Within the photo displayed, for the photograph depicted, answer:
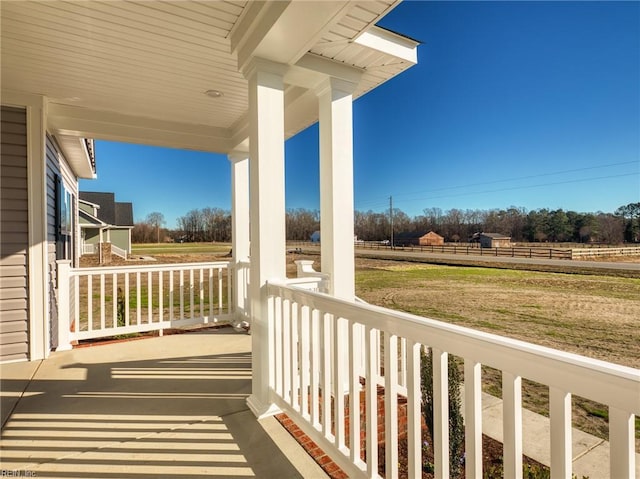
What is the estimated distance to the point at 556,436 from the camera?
2.71 ft

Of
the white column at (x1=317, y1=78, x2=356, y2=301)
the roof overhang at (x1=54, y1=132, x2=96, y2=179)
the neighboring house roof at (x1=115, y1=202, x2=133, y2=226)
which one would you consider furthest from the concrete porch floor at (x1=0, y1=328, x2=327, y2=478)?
the neighboring house roof at (x1=115, y1=202, x2=133, y2=226)

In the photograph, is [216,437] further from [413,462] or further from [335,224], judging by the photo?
[335,224]

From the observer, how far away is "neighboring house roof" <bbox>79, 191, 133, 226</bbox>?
18391 millimetres

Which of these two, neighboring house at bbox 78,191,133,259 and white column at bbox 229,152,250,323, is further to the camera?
neighboring house at bbox 78,191,133,259

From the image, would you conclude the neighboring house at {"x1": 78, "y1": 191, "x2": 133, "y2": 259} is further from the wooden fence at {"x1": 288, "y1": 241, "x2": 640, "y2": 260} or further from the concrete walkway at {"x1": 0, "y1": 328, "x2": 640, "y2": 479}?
the concrete walkway at {"x1": 0, "y1": 328, "x2": 640, "y2": 479}

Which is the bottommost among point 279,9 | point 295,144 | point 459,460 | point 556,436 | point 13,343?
point 459,460

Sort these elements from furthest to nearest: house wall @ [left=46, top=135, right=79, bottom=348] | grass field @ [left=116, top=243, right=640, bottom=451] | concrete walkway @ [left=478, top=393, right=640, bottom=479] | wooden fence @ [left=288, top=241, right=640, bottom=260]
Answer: grass field @ [left=116, top=243, right=640, bottom=451] → wooden fence @ [left=288, top=241, right=640, bottom=260] → house wall @ [left=46, top=135, right=79, bottom=348] → concrete walkway @ [left=478, top=393, right=640, bottom=479]

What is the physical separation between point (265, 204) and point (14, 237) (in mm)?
2801

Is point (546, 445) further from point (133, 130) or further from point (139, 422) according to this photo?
point (133, 130)

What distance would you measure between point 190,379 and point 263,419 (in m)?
0.98

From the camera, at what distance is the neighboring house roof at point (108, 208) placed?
1839 cm

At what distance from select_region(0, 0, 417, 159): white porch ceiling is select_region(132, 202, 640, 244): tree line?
55.0 inches

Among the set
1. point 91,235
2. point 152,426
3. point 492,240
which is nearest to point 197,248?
point 152,426

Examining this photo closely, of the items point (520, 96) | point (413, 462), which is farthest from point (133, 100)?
point (520, 96)
